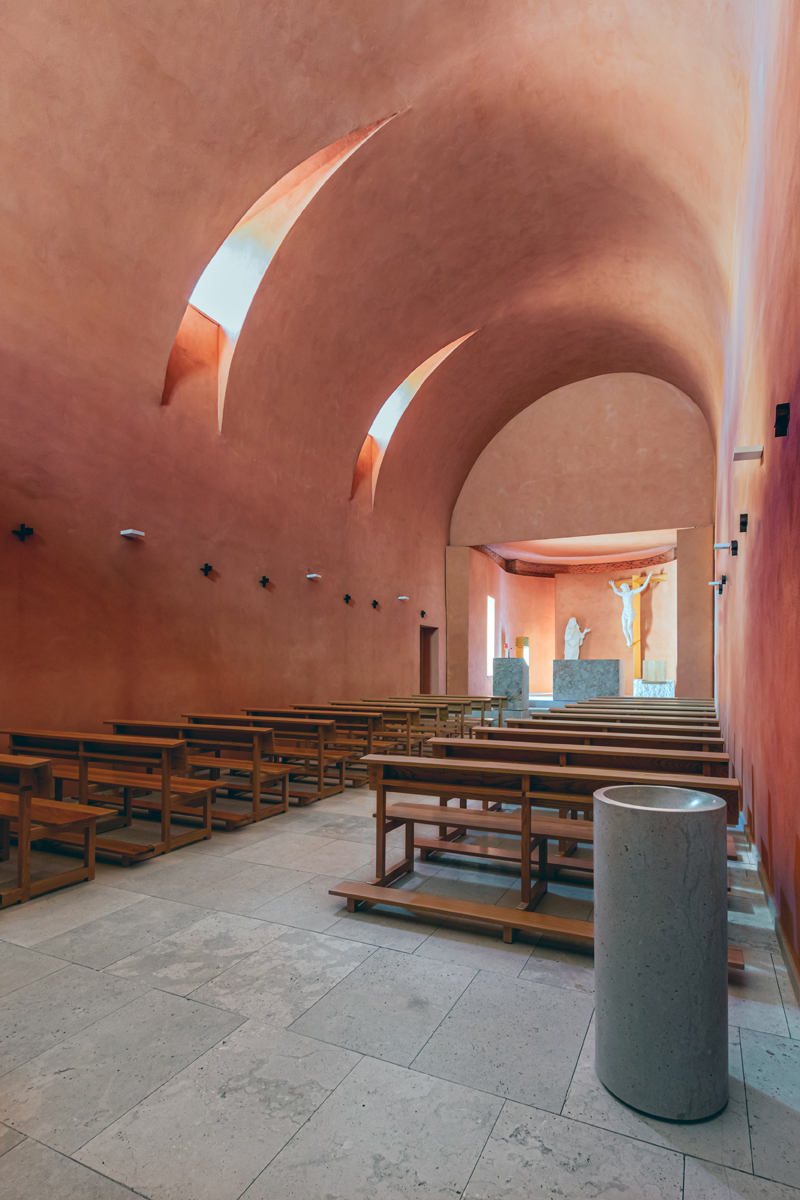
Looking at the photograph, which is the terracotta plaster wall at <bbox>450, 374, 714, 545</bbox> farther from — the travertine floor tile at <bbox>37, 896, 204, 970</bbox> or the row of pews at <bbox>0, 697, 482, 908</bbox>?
the travertine floor tile at <bbox>37, 896, 204, 970</bbox>

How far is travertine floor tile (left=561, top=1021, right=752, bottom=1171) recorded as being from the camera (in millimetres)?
1721

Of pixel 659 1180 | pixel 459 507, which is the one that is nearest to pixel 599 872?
pixel 659 1180

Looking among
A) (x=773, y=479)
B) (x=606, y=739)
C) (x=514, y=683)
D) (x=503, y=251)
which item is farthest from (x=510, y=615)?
(x=773, y=479)

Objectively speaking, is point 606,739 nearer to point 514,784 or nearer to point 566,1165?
point 514,784

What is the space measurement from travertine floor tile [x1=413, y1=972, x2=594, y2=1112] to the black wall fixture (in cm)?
250

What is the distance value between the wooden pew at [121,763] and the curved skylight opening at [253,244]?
4.57m

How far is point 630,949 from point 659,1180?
50 cm

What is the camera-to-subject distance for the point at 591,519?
1355 cm

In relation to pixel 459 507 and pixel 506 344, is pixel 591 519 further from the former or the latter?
pixel 506 344

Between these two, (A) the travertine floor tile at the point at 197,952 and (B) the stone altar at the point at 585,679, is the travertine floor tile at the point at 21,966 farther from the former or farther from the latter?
(B) the stone altar at the point at 585,679

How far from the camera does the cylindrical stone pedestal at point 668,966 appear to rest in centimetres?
183

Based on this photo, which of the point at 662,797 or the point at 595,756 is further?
the point at 595,756

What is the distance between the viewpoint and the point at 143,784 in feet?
15.1

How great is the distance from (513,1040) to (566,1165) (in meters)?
0.55
